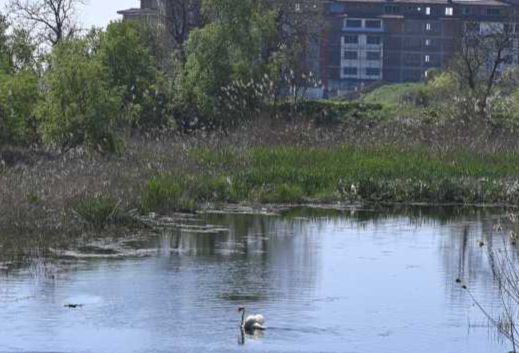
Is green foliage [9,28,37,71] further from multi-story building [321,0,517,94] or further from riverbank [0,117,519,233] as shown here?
multi-story building [321,0,517,94]

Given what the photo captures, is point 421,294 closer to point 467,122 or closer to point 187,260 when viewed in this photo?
point 187,260

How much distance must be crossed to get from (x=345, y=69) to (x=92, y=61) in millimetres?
77625

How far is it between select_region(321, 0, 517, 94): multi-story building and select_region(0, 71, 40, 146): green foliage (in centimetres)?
7292

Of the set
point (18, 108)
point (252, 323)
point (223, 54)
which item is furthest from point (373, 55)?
point (252, 323)

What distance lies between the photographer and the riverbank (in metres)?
23.7

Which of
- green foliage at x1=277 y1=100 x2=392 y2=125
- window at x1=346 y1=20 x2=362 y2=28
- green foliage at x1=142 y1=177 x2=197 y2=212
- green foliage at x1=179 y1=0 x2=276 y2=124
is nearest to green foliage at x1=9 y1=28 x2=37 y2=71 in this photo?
green foliage at x1=179 y1=0 x2=276 y2=124

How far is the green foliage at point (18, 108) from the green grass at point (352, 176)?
3.87 m

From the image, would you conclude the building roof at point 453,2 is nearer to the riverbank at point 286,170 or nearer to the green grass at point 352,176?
the riverbank at point 286,170

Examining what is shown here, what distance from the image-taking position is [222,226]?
22.9m

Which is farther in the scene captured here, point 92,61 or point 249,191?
point 92,61

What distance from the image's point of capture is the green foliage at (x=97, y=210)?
20422 millimetres

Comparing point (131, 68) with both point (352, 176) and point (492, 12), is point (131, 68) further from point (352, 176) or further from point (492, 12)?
point (492, 12)

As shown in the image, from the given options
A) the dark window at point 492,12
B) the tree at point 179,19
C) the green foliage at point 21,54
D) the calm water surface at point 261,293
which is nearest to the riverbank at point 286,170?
the calm water surface at point 261,293

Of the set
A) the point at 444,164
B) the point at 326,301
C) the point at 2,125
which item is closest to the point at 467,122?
the point at 444,164
